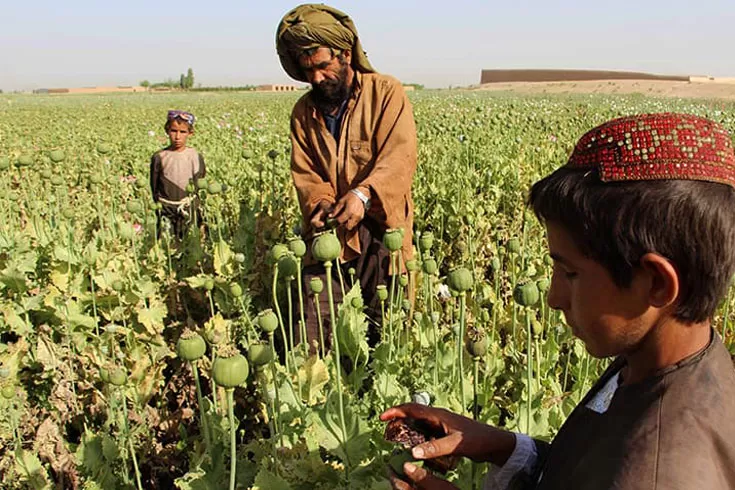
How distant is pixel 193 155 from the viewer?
4.39 m

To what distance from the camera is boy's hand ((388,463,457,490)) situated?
1127 mm

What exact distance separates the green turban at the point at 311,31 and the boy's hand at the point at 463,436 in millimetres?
1596

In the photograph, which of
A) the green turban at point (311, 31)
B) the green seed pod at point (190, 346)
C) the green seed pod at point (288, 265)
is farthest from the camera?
the green turban at point (311, 31)

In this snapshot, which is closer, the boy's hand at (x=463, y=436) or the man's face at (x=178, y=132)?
the boy's hand at (x=463, y=436)

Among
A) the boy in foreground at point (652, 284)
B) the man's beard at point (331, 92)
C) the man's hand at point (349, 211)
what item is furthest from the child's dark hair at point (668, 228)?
the man's beard at point (331, 92)

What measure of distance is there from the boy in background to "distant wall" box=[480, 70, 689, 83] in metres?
55.5

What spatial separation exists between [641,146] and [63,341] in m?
2.47

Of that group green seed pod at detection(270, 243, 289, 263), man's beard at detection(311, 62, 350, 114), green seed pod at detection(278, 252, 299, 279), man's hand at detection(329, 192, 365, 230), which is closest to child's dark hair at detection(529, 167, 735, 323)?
green seed pod at detection(278, 252, 299, 279)

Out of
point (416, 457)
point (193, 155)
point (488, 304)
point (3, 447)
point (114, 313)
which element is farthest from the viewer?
point (193, 155)

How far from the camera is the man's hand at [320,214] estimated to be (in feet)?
8.39

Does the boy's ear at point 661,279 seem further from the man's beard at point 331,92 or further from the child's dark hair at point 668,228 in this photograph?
the man's beard at point 331,92

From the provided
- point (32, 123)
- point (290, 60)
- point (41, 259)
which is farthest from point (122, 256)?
point (32, 123)

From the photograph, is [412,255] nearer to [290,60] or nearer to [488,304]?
[488,304]

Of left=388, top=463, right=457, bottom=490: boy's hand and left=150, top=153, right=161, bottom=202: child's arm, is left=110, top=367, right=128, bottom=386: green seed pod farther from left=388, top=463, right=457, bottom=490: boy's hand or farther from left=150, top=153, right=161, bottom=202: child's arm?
left=150, top=153, right=161, bottom=202: child's arm
